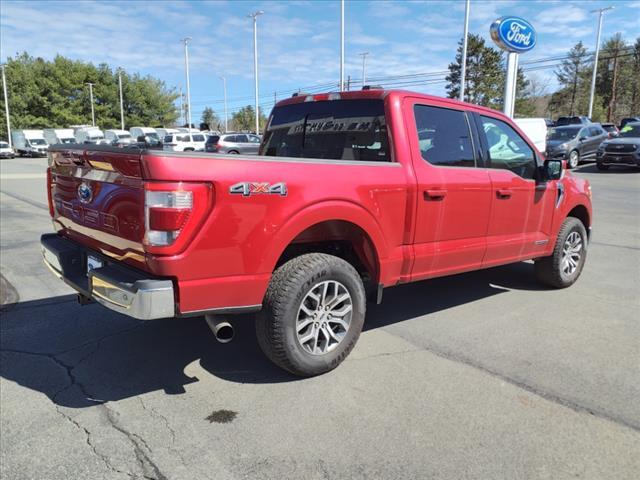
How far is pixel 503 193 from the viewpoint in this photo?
4.66 meters

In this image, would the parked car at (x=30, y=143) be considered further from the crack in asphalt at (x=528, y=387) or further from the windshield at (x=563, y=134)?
the crack in asphalt at (x=528, y=387)

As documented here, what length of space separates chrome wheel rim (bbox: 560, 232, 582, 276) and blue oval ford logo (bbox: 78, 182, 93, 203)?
185 inches

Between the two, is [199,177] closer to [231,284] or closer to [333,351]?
[231,284]

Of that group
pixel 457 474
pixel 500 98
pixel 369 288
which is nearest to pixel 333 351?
pixel 369 288

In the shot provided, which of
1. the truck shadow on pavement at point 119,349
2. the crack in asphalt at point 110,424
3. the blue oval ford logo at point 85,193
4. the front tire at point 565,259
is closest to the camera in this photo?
the crack in asphalt at point 110,424

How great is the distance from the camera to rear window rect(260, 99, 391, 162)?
4051 mm

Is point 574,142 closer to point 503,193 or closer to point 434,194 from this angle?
point 503,193

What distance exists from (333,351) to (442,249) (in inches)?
51.3

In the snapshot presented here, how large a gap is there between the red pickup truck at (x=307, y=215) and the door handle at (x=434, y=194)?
0.01m

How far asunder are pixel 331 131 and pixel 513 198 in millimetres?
1846

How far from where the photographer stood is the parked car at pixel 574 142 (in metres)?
21.6

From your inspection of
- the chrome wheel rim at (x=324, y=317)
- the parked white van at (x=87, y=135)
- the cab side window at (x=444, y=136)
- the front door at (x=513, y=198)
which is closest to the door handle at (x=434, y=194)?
the cab side window at (x=444, y=136)

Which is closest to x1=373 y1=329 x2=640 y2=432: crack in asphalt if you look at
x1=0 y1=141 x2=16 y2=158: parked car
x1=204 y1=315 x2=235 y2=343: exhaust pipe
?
x1=204 y1=315 x2=235 y2=343: exhaust pipe

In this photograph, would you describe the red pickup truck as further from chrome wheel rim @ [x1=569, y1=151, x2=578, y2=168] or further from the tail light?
chrome wheel rim @ [x1=569, y1=151, x2=578, y2=168]
